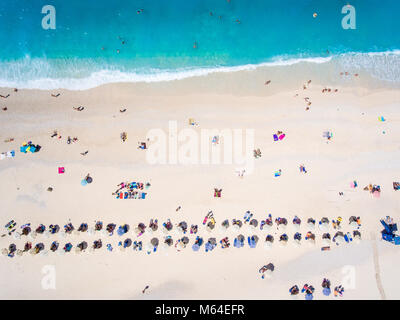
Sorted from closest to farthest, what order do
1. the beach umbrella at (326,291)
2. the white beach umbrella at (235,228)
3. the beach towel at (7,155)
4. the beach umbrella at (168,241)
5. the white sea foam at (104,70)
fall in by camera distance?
the beach umbrella at (326,291)
the white beach umbrella at (235,228)
the beach umbrella at (168,241)
the beach towel at (7,155)
the white sea foam at (104,70)

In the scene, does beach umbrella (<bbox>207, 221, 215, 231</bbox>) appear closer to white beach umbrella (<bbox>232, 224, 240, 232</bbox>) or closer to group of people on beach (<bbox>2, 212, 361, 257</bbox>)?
group of people on beach (<bbox>2, 212, 361, 257</bbox>)

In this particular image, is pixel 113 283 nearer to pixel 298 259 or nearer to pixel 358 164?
pixel 298 259

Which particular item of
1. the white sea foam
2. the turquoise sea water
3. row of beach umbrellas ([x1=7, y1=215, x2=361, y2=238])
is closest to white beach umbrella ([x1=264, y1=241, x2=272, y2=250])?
row of beach umbrellas ([x1=7, y1=215, x2=361, y2=238])

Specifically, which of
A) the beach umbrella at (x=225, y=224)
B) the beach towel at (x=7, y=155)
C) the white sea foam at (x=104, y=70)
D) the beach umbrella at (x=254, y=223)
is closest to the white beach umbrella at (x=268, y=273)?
the beach umbrella at (x=254, y=223)

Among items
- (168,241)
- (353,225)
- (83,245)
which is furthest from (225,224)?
(83,245)

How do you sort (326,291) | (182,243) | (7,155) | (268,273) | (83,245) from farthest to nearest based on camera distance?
(7,155), (83,245), (182,243), (268,273), (326,291)

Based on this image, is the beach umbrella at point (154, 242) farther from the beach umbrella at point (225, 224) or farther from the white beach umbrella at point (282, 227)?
the white beach umbrella at point (282, 227)

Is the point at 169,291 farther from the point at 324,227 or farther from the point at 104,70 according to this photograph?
the point at 104,70
